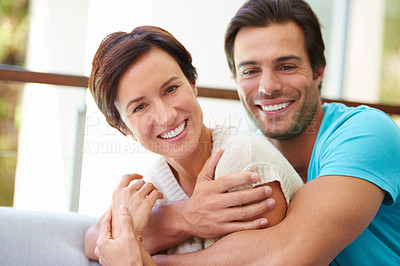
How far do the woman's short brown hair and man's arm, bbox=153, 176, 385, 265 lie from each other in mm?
590

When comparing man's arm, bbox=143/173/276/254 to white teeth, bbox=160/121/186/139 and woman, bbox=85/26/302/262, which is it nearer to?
woman, bbox=85/26/302/262

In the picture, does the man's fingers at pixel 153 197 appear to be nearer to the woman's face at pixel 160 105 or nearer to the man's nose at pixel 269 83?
the woman's face at pixel 160 105

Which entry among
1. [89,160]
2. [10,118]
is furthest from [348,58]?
[10,118]

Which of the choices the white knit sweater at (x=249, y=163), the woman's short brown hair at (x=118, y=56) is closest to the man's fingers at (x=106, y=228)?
the white knit sweater at (x=249, y=163)

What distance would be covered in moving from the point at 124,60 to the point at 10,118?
25.0 feet

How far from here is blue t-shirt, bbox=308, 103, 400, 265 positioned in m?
1.21

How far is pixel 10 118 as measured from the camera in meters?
8.15

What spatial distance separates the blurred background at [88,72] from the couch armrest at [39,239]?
0.73 metres

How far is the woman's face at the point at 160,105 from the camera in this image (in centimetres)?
133

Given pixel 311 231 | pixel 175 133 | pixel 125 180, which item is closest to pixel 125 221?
pixel 125 180

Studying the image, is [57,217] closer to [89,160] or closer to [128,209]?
[128,209]

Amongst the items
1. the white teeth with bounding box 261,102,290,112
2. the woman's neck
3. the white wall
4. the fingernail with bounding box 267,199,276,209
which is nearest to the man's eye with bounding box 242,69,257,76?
the white teeth with bounding box 261,102,290,112

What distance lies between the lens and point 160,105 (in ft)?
4.40

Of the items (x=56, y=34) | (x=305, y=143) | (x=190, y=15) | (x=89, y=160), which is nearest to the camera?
(x=305, y=143)
